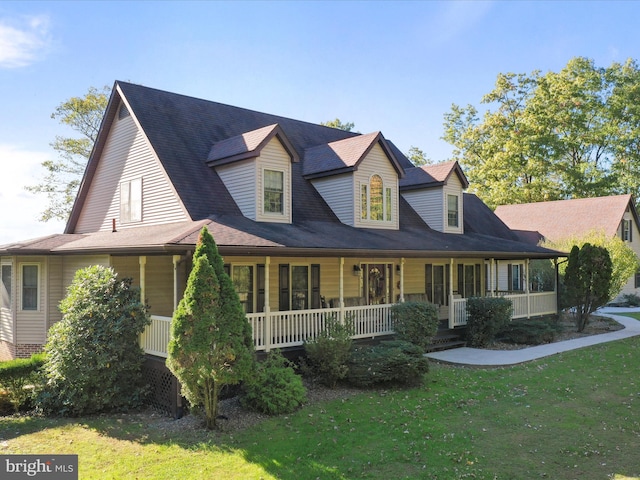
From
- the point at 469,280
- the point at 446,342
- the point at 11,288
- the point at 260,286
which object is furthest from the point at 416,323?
the point at 11,288

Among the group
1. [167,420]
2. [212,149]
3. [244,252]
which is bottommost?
[167,420]

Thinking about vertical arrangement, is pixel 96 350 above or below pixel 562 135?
below

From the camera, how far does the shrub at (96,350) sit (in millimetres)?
10383

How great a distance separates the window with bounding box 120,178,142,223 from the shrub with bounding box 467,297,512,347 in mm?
10861

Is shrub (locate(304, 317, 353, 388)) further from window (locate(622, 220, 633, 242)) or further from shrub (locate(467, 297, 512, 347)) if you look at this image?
window (locate(622, 220, 633, 242))

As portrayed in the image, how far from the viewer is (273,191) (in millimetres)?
14664

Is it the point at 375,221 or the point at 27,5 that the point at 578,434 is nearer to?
the point at 375,221

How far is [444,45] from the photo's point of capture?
19.4 m

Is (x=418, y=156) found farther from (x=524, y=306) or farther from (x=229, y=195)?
(x=229, y=195)

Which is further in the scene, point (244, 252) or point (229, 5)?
point (229, 5)

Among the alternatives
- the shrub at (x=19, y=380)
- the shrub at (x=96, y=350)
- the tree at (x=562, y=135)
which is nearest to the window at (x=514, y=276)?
the tree at (x=562, y=135)

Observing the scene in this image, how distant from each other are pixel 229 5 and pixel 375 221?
7993 millimetres

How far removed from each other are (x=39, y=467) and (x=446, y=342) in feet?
38.9

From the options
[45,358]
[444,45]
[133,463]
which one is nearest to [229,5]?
[444,45]
